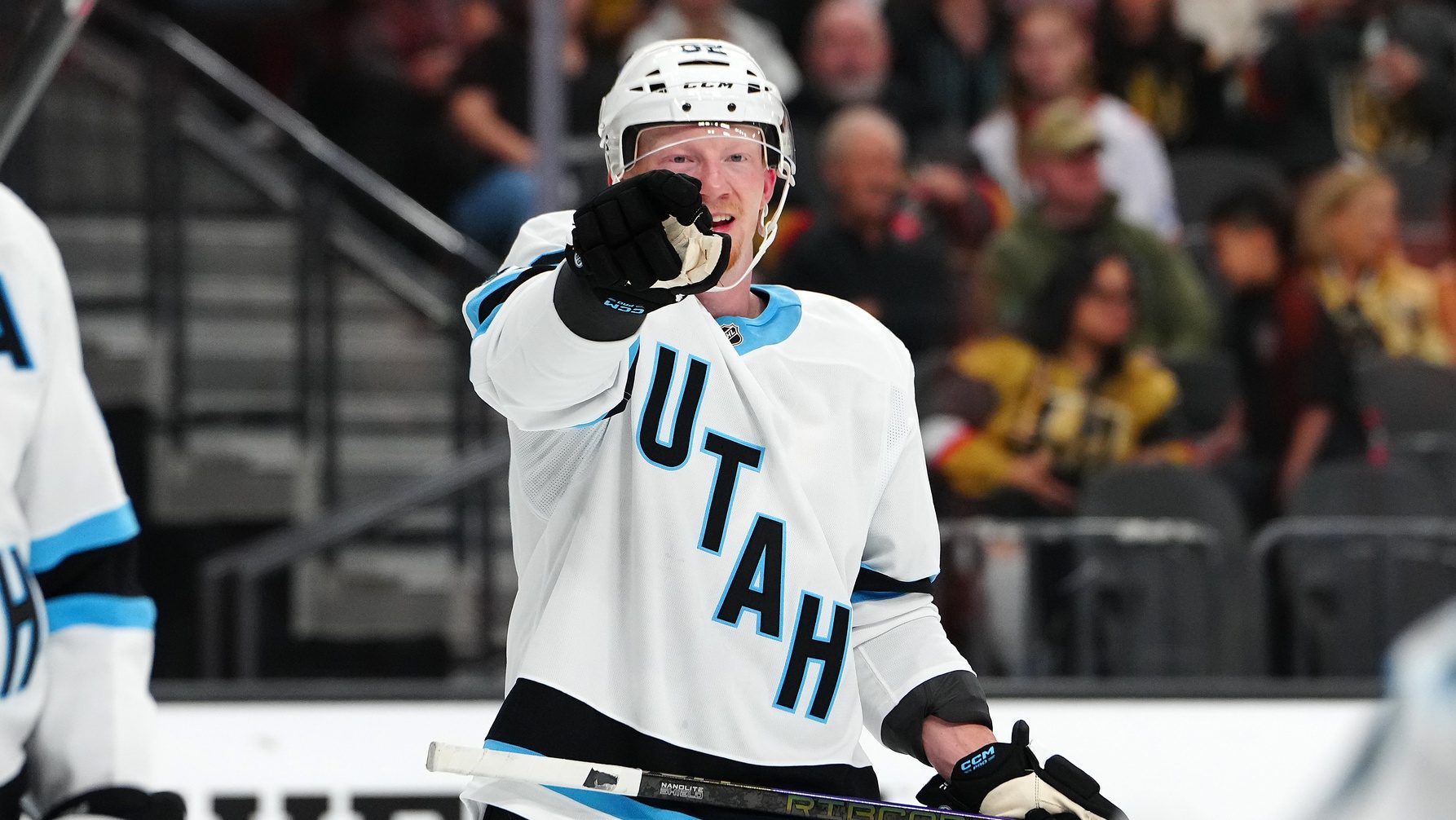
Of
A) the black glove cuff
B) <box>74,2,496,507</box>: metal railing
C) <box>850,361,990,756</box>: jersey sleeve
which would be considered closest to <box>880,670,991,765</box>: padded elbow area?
<box>850,361,990,756</box>: jersey sleeve

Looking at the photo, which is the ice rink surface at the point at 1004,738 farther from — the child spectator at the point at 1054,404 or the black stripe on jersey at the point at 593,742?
the black stripe on jersey at the point at 593,742

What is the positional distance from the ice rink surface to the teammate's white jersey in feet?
6.06

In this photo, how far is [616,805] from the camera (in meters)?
2.01

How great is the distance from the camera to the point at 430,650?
5645 millimetres

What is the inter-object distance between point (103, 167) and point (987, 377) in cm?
288

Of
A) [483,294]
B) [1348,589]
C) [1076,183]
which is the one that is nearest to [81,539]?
[483,294]

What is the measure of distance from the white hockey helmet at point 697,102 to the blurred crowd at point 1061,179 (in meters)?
3.08

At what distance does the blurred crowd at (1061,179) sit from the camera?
209 inches

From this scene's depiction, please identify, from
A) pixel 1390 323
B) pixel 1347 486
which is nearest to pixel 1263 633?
pixel 1347 486

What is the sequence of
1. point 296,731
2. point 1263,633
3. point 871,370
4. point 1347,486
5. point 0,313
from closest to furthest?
point 0,313 → point 871,370 → point 296,731 → point 1263,633 → point 1347,486

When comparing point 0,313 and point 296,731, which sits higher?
point 0,313

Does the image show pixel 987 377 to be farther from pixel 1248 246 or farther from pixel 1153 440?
pixel 1248 246

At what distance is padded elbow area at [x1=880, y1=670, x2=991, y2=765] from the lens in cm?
221

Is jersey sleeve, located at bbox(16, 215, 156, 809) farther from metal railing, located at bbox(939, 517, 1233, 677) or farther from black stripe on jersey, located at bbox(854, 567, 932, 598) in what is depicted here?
metal railing, located at bbox(939, 517, 1233, 677)
